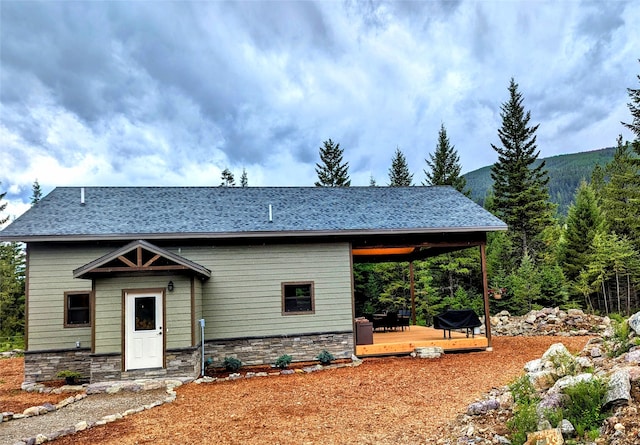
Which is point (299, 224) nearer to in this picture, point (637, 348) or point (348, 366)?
point (348, 366)

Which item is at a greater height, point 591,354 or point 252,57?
point 252,57

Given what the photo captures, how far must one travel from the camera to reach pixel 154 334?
29.5 feet

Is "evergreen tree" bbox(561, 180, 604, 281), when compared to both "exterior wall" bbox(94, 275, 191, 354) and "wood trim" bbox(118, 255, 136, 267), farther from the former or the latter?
"wood trim" bbox(118, 255, 136, 267)

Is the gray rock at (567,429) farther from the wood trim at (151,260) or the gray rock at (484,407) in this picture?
the wood trim at (151,260)

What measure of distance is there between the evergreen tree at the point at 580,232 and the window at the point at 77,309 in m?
24.6

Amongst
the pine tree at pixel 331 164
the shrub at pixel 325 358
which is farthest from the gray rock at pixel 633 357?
the pine tree at pixel 331 164

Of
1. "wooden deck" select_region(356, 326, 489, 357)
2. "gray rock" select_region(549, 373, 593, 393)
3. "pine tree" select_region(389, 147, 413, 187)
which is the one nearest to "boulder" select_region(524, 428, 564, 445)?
"gray rock" select_region(549, 373, 593, 393)

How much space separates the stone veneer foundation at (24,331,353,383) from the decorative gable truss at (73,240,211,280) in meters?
1.69

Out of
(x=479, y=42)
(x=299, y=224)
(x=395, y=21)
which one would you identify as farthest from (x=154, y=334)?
(x=479, y=42)

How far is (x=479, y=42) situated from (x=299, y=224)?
32.7 feet

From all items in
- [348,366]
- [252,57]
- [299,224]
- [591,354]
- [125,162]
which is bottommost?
[348,366]

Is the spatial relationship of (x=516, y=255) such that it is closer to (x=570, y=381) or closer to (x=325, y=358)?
(x=325, y=358)

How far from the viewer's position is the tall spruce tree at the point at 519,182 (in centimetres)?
2519

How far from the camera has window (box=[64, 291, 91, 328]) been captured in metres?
9.94
